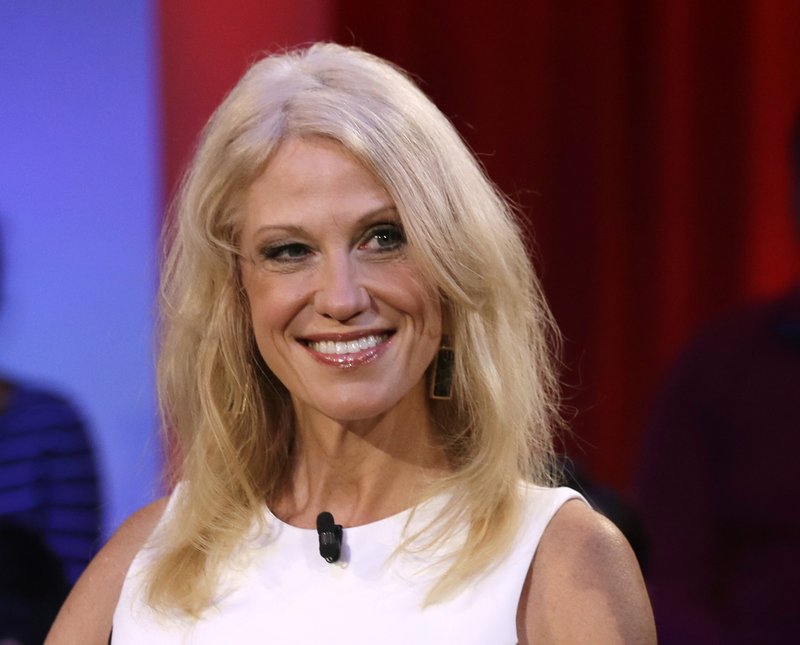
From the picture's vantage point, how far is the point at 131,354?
2834 millimetres

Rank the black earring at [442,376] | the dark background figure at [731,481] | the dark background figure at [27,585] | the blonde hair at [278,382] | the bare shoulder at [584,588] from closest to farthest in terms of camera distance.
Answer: the bare shoulder at [584,588], the blonde hair at [278,382], the black earring at [442,376], the dark background figure at [27,585], the dark background figure at [731,481]

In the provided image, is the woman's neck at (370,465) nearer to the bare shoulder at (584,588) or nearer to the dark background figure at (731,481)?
the bare shoulder at (584,588)

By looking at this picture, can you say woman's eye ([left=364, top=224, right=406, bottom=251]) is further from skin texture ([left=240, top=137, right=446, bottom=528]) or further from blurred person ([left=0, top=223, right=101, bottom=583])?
blurred person ([left=0, top=223, right=101, bottom=583])

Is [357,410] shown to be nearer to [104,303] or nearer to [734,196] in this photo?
[104,303]

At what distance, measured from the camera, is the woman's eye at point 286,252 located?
1780mm

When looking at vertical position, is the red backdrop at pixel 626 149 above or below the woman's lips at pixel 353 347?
below

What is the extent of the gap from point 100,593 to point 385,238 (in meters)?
0.62

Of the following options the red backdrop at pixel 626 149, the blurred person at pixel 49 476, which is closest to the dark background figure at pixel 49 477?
the blurred person at pixel 49 476

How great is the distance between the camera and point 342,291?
1728 millimetres

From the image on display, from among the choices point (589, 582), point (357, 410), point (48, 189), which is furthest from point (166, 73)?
point (589, 582)

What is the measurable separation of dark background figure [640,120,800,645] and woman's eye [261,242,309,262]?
1278 mm

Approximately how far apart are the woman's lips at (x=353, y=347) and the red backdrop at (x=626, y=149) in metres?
1.84

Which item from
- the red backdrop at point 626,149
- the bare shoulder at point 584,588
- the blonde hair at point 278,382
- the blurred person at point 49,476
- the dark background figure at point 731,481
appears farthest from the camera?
the red backdrop at point 626,149

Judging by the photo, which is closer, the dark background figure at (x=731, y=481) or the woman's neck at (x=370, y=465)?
the woman's neck at (x=370, y=465)
